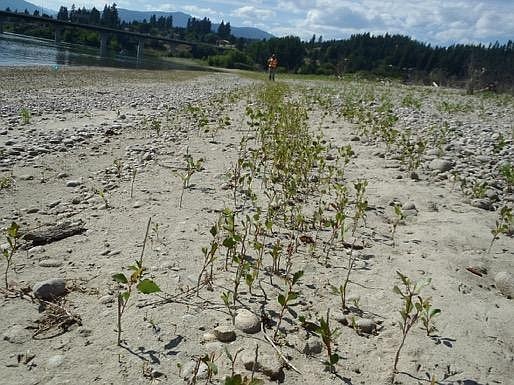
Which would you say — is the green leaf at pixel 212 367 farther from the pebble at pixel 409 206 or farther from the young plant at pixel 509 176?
the young plant at pixel 509 176

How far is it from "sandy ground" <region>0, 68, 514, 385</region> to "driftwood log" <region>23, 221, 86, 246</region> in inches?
3.6

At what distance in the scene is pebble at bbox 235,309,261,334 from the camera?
3217 millimetres

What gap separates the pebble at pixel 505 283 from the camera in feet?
12.9

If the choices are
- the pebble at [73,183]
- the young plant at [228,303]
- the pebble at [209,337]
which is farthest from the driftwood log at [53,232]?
the pebble at [209,337]

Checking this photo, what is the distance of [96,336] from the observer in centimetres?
307

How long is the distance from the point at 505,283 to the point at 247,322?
2559mm

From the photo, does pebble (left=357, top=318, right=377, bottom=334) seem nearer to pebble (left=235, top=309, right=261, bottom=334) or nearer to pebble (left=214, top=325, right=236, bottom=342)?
pebble (left=235, top=309, right=261, bottom=334)

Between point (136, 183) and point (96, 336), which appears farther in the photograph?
point (136, 183)

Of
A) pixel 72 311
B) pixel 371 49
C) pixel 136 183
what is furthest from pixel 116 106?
pixel 371 49

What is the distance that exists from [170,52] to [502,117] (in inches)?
5599

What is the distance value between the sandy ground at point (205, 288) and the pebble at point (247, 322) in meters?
0.07

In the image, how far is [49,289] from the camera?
138 inches

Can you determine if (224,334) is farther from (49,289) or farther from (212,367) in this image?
(49,289)

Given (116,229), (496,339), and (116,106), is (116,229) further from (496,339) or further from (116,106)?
(116,106)
